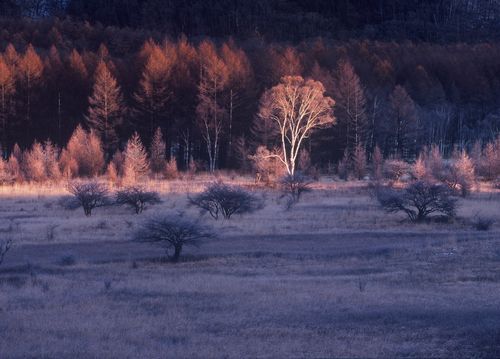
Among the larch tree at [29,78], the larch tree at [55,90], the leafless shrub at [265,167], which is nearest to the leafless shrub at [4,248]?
the leafless shrub at [265,167]

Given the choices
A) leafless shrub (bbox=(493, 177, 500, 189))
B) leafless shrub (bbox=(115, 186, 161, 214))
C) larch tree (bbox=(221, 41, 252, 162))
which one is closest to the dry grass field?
leafless shrub (bbox=(115, 186, 161, 214))

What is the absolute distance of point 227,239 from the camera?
80.1 ft

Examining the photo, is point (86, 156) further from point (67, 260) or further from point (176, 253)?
point (67, 260)

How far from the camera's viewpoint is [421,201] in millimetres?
30000

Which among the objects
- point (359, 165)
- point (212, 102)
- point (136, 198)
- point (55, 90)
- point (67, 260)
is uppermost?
point (55, 90)

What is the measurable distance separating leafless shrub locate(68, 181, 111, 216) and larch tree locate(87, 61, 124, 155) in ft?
73.9

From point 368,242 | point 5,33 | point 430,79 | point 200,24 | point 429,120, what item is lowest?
point 368,242

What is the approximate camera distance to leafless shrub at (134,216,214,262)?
21375 mm

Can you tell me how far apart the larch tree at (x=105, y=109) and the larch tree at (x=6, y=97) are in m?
6.65

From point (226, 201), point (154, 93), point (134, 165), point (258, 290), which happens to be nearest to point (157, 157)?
point (134, 165)

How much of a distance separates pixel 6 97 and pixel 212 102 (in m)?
17.1

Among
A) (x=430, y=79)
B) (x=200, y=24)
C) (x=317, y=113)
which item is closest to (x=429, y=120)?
(x=430, y=79)

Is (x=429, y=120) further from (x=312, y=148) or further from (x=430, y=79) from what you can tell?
(x=312, y=148)

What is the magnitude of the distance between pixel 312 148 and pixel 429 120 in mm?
13172
